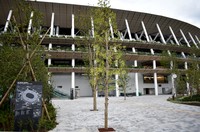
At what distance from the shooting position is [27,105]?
27.2 ft

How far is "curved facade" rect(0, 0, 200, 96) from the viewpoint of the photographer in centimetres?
Answer: 4019

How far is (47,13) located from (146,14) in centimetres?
2462

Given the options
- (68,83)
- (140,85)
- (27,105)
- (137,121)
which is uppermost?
(68,83)

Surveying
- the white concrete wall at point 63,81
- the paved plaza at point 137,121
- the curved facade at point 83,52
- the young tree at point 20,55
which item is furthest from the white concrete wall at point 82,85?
the young tree at point 20,55

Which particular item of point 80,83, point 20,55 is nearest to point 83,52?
point 80,83

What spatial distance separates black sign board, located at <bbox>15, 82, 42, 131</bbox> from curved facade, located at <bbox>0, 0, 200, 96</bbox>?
27.5m

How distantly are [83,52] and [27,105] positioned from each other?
2934 centimetres

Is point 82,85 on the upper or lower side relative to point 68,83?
lower

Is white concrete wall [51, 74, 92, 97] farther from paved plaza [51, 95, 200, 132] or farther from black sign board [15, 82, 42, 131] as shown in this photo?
black sign board [15, 82, 42, 131]

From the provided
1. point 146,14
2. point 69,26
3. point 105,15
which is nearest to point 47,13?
point 69,26

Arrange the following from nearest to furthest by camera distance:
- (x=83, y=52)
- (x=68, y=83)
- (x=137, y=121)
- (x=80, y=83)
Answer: (x=137, y=121), (x=83, y=52), (x=68, y=83), (x=80, y=83)

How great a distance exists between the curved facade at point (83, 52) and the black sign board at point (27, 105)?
1081 inches

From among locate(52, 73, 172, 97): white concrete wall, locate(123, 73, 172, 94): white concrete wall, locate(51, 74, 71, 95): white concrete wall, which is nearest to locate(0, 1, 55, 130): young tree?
locate(52, 73, 172, 97): white concrete wall

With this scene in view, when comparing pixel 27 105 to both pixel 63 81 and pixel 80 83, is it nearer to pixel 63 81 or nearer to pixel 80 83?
pixel 63 81
